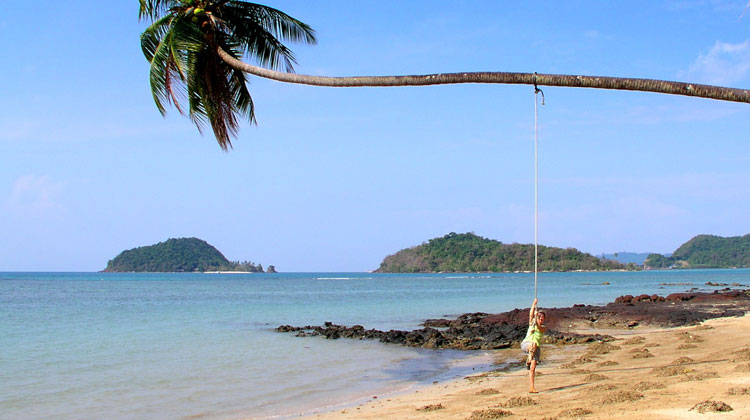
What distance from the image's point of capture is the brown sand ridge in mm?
8367

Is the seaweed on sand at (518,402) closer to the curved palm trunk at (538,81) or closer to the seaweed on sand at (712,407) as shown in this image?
the seaweed on sand at (712,407)

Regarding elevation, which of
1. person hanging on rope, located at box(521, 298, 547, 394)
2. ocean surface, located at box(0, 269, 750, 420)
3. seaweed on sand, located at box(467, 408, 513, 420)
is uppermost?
person hanging on rope, located at box(521, 298, 547, 394)

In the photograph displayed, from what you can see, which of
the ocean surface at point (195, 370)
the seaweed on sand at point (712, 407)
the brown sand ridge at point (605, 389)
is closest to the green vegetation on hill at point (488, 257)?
the ocean surface at point (195, 370)

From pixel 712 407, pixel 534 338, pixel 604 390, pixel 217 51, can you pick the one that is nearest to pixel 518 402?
pixel 534 338

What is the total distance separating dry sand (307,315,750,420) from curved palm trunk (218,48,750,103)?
389 cm

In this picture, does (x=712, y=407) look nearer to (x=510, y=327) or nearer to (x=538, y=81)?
(x=538, y=81)

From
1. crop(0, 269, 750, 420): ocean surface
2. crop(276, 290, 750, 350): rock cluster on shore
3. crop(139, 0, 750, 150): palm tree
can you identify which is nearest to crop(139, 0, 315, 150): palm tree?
crop(139, 0, 750, 150): palm tree

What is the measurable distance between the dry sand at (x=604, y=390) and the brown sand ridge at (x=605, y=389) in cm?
1

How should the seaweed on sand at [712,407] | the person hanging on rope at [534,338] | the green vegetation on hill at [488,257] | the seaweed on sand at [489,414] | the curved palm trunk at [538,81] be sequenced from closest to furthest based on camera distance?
1. the curved palm trunk at [538,81]
2. the seaweed on sand at [712,407]
3. the seaweed on sand at [489,414]
4. the person hanging on rope at [534,338]
5. the green vegetation on hill at [488,257]

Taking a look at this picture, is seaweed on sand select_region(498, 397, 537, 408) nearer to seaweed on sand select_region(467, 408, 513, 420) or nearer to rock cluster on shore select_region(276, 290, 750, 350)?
seaweed on sand select_region(467, 408, 513, 420)

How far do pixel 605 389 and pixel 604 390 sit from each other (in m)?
0.11

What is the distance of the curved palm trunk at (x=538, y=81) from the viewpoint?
5830 mm

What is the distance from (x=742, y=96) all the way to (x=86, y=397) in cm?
1274

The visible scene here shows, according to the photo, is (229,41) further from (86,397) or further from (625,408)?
(625,408)
